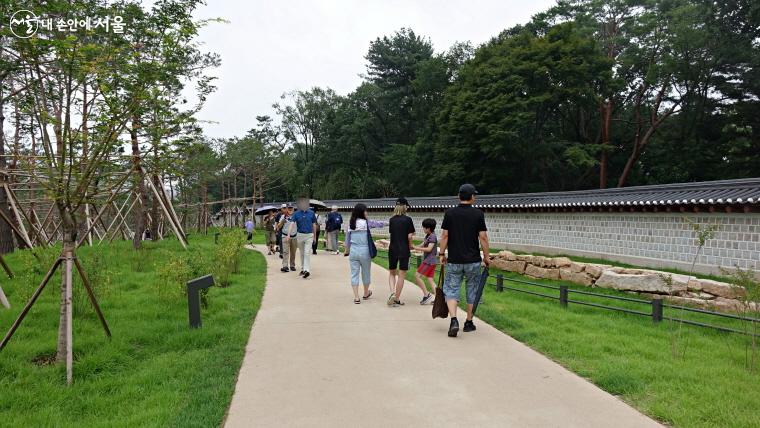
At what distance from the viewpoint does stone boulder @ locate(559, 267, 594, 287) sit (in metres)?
11.3

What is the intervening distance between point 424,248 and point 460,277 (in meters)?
1.79

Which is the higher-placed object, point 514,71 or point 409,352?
point 514,71

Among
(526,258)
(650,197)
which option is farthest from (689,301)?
(650,197)

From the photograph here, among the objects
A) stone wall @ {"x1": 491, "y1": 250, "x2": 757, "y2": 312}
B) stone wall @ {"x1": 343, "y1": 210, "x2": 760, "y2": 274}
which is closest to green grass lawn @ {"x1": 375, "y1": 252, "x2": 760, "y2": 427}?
stone wall @ {"x1": 491, "y1": 250, "x2": 757, "y2": 312}

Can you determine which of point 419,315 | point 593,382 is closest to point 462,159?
point 419,315

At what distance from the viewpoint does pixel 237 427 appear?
11.3 feet

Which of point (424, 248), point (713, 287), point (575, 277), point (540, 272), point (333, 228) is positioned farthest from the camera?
point (333, 228)

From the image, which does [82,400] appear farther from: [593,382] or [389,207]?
[389,207]

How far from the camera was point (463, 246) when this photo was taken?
5938 mm

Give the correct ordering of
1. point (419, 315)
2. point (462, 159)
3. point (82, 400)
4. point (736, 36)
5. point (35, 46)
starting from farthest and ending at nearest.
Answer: point (462, 159) → point (736, 36) → point (419, 315) → point (35, 46) → point (82, 400)

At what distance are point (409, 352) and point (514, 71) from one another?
1184 inches

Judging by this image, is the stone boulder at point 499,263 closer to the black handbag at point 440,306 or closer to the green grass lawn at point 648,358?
the green grass lawn at point 648,358

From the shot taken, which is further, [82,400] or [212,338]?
[212,338]

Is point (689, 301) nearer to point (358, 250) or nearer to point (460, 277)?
point (460, 277)
